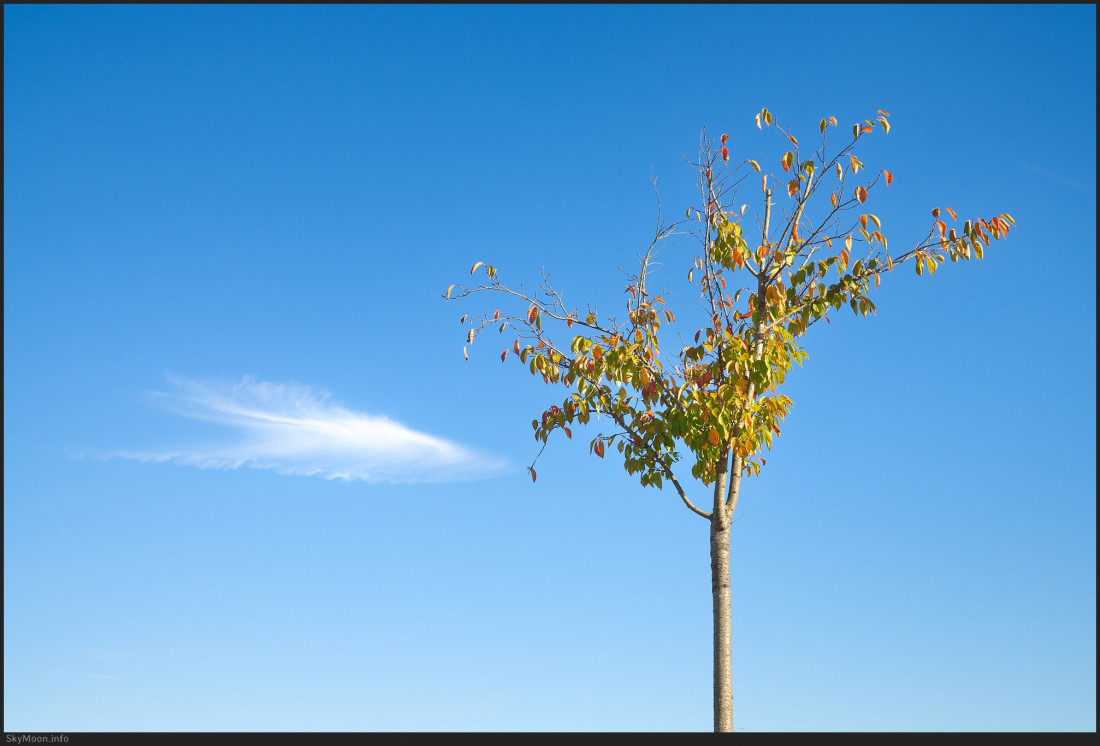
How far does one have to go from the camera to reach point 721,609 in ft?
19.7

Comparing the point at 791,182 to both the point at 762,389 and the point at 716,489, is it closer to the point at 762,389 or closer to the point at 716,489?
the point at 762,389

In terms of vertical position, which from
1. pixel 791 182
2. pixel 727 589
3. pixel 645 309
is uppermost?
pixel 791 182

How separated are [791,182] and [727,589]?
10.7 feet

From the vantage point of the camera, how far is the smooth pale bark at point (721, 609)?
19.1ft

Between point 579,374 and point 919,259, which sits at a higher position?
point 919,259

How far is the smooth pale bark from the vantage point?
5832mm

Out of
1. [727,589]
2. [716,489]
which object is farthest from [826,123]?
[727,589]

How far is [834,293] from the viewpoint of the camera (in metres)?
6.41
